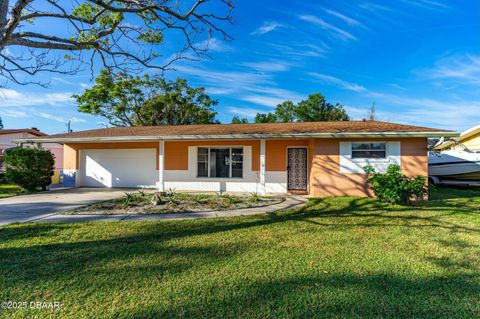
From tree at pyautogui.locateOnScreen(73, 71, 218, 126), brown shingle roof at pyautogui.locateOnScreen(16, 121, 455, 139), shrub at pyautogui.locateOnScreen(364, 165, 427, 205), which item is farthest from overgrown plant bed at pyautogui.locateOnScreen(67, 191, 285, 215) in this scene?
tree at pyautogui.locateOnScreen(73, 71, 218, 126)

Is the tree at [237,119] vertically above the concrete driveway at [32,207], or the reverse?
the tree at [237,119]

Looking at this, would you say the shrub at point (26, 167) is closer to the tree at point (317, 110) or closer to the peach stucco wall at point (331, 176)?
the peach stucco wall at point (331, 176)

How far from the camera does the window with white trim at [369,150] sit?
946 centimetres

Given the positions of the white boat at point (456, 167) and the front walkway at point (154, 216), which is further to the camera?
the white boat at point (456, 167)

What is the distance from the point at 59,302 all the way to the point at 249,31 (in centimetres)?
1179

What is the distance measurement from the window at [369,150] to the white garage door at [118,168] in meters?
9.84

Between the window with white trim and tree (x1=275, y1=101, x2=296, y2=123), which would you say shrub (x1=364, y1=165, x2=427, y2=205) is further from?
tree (x1=275, y1=101, x2=296, y2=123)

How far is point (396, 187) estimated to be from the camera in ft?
25.5

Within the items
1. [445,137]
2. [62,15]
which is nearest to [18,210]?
[62,15]

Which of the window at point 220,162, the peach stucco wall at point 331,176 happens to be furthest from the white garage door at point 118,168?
the peach stucco wall at point 331,176

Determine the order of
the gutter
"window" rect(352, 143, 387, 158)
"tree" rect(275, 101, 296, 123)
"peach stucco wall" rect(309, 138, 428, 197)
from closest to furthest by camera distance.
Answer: the gutter → "window" rect(352, 143, 387, 158) → "peach stucco wall" rect(309, 138, 428, 197) → "tree" rect(275, 101, 296, 123)

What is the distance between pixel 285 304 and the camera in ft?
8.48

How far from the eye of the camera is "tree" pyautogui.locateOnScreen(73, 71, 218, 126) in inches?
890

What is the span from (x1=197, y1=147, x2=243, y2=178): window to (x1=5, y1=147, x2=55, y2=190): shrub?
7706mm
